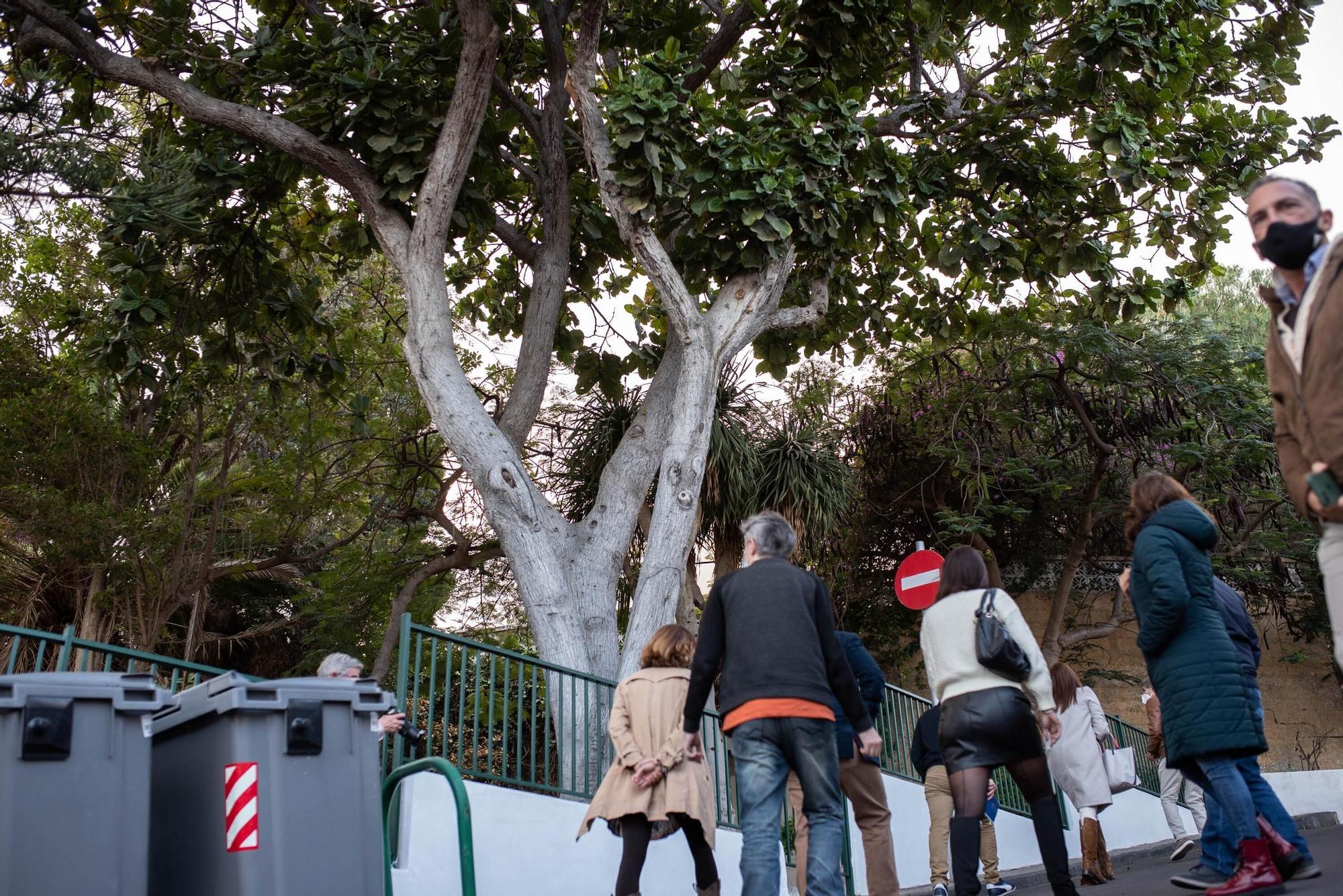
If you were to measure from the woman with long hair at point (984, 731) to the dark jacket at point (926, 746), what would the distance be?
2070 millimetres

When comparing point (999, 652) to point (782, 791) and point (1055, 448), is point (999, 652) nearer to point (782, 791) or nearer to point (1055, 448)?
point (782, 791)

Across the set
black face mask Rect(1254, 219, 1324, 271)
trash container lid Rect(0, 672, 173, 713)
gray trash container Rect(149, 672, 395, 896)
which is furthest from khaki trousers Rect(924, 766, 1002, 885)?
trash container lid Rect(0, 672, 173, 713)

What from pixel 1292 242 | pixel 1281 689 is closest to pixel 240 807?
pixel 1292 242

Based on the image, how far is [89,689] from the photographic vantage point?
140 inches

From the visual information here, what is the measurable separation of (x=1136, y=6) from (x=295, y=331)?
833cm

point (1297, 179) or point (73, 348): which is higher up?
point (73, 348)

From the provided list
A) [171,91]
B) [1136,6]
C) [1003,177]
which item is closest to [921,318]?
[1003,177]

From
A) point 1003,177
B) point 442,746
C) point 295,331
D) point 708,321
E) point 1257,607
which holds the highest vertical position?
point 1003,177

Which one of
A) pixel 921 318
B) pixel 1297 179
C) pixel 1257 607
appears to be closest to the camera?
pixel 1297 179

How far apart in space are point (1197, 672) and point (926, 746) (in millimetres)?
2828

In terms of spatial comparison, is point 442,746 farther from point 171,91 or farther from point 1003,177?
point 1003,177

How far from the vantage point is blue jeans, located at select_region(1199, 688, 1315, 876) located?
16.0ft

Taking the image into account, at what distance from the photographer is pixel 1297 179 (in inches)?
130

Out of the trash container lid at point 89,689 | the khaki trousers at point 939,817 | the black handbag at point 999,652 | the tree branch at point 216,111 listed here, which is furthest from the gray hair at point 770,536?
the tree branch at point 216,111
